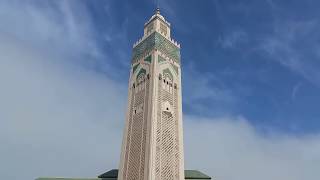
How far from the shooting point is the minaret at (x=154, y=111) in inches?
1064

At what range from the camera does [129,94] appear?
1271 inches

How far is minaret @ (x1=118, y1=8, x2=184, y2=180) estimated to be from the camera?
1064 inches

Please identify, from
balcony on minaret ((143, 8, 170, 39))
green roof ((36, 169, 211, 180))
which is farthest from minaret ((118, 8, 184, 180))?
green roof ((36, 169, 211, 180))

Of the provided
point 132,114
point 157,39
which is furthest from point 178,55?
point 132,114

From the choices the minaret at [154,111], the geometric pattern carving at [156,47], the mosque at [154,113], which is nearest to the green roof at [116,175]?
the mosque at [154,113]

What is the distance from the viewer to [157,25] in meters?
34.0

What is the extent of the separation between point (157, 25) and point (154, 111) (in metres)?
9.38

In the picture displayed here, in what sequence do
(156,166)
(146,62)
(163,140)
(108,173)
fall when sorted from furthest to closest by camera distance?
(108,173)
(146,62)
(163,140)
(156,166)

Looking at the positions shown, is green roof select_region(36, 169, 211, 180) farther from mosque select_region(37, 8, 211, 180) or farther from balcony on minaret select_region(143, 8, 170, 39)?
balcony on minaret select_region(143, 8, 170, 39)

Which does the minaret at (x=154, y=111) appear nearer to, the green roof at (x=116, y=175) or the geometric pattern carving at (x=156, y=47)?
the geometric pattern carving at (x=156, y=47)

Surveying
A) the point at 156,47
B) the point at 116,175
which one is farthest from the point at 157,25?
the point at 116,175

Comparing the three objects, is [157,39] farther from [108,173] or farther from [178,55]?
[108,173]

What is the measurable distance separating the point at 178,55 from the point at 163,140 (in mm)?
9291

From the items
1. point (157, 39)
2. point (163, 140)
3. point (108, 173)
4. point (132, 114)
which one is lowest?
point (108, 173)
